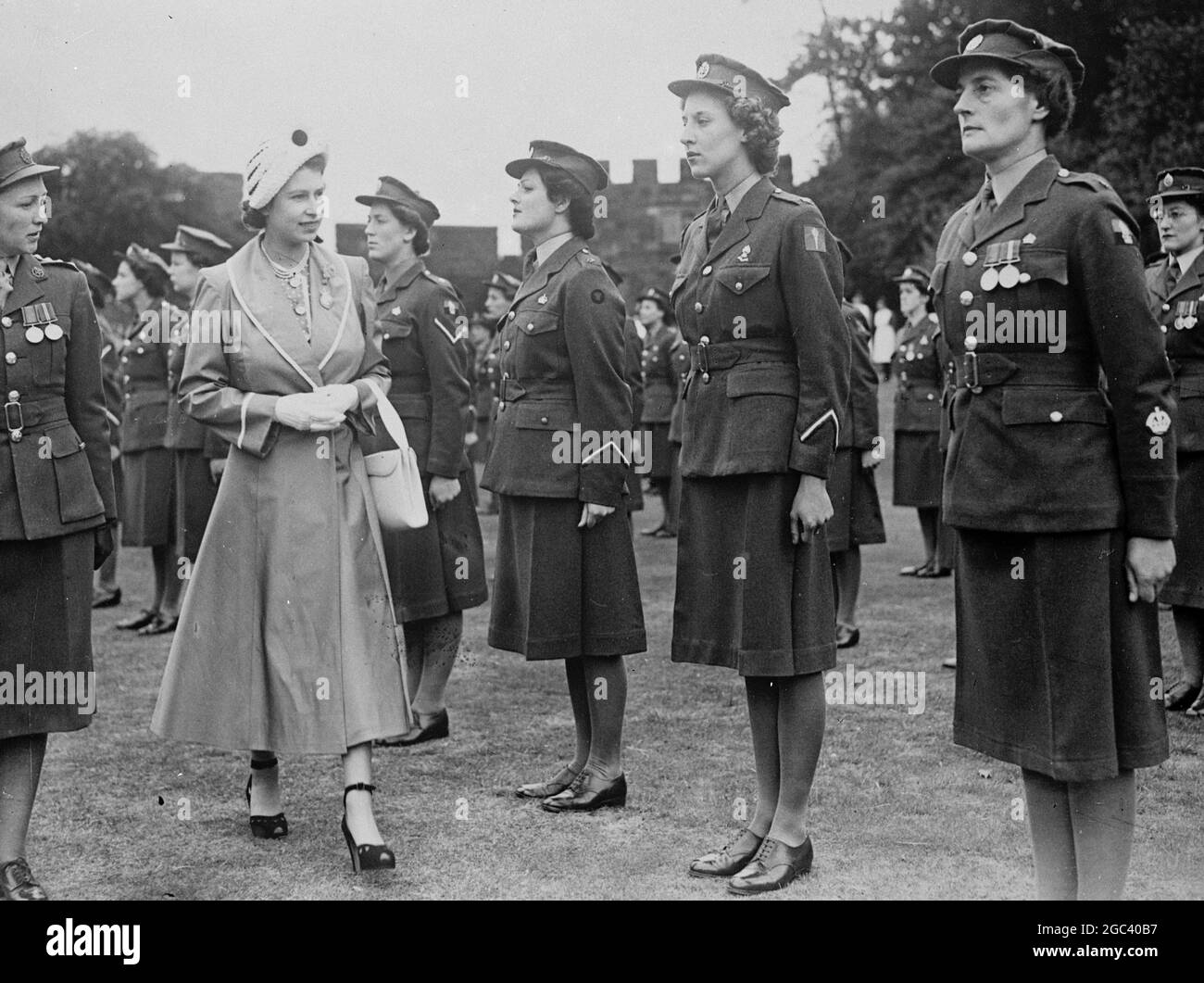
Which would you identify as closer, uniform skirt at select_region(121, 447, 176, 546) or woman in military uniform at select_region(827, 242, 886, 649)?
woman in military uniform at select_region(827, 242, 886, 649)

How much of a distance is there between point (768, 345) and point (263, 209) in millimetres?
1758

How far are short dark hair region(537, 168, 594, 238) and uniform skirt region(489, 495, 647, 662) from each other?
1115 millimetres

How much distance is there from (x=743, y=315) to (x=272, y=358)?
1559 millimetres

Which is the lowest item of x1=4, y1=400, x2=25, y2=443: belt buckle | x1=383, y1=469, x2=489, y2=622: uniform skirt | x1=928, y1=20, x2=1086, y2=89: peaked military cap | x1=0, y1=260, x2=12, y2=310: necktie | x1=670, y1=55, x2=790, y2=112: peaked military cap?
x1=383, y1=469, x2=489, y2=622: uniform skirt

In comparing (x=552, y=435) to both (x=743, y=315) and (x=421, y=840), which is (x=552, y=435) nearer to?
(x=743, y=315)

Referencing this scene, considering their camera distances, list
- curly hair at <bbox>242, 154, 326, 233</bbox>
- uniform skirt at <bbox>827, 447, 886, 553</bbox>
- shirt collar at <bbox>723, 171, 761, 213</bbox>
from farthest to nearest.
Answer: uniform skirt at <bbox>827, 447, 886, 553</bbox> < curly hair at <bbox>242, 154, 326, 233</bbox> < shirt collar at <bbox>723, 171, 761, 213</bbox>

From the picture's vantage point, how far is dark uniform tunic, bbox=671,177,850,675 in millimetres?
4215

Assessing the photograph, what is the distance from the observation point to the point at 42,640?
4215mm

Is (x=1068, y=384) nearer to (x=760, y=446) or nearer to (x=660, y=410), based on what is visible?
(x=760, y=446)

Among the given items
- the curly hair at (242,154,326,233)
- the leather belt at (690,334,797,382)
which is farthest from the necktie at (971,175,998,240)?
the curly hair at (242,154,326,233)

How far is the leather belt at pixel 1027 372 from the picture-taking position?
11.8 feet

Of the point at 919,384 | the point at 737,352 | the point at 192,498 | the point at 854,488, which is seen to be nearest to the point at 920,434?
the point at 919,384

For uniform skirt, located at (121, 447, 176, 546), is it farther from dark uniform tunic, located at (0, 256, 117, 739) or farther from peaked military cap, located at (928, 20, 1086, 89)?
peaked military cap, located at (928, 20, 1086, 89)

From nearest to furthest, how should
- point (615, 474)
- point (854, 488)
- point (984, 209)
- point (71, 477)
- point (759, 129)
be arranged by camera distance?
point (984, 209), point (71, 477), point (759, 129), point (615, 474), point (854, 488)
